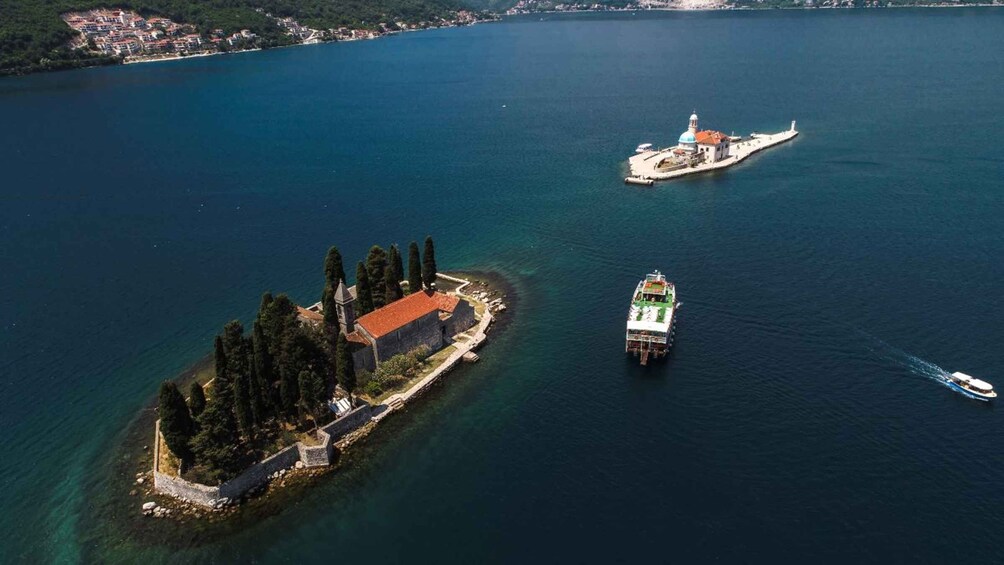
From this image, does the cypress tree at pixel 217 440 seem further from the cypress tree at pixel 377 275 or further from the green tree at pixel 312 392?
the cypress tree at pixel 377 275

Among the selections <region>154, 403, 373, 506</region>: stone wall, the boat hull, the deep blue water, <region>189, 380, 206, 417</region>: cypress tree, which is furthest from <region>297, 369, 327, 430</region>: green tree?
the boat hull

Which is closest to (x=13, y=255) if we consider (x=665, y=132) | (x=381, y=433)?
(x=381, y=433)

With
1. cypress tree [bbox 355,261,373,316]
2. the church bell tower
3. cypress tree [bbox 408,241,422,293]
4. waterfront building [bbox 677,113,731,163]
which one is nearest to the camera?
the church bell tower

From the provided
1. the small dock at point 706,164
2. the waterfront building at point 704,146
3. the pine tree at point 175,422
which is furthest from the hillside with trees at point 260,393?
the waterfront building at point 704,146

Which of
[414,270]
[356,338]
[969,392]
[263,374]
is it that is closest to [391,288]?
[414,270]

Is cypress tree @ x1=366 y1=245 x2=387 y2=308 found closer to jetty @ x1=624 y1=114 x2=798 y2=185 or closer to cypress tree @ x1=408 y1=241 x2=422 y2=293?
cypress tree @ x1=408 y1=241 x2=422 y2=293

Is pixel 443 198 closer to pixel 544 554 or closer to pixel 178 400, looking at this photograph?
pixel 178 400
